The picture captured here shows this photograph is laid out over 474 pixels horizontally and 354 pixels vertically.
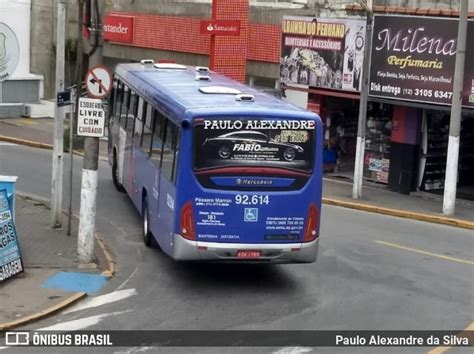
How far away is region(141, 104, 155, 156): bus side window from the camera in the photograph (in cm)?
1520

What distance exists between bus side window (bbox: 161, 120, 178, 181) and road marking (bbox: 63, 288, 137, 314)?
6.11 feet

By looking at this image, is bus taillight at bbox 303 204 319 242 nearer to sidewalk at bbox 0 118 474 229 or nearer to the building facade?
sidewalk at bbox 0 118 474 229

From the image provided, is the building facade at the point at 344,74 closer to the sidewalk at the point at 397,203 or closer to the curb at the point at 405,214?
the sidewalk at the point at 397,203

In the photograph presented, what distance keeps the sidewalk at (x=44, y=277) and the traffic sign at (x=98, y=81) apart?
111 inches

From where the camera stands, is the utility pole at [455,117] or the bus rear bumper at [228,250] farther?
the utility pole at [455,117]

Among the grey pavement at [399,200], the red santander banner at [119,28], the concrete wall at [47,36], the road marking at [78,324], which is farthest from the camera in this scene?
the concrete wall at [47,36]

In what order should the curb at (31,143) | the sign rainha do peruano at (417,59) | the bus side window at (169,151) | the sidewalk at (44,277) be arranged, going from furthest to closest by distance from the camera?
the curb at (31,143) → the sign rainha do peruano at (417,59) → the bus side window at (169,151) → the sidewalk at (44,277)

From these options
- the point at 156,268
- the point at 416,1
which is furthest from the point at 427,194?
the point at 156,268

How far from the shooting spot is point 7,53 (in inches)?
515

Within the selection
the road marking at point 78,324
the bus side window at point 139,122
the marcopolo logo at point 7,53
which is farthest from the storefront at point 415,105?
the road marking at point 78,324

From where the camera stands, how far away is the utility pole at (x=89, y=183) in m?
13.4

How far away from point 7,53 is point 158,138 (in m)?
2.91

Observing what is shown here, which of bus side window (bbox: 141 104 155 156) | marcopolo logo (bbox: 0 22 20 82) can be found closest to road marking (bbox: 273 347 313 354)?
marcopolo logo (bbox: 0 22 20 82)

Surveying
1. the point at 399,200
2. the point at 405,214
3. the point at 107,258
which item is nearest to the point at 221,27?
the point at 399,200
